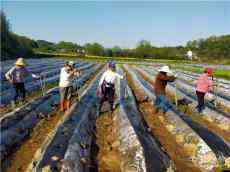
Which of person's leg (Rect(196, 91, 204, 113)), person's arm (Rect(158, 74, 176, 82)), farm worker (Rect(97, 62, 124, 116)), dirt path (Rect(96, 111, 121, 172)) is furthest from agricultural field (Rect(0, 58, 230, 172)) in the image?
person's arm (Rect(158, 74, 176, 82))

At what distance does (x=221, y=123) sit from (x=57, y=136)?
5.44m

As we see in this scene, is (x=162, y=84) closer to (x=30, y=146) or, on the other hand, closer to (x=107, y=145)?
(x=107, y=145)

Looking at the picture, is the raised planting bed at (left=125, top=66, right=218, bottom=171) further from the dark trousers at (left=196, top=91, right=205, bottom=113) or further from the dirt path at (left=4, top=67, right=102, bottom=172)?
the dirt path at (left=4, top=67, right=102, bottom=172)

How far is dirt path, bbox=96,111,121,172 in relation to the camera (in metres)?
6.76

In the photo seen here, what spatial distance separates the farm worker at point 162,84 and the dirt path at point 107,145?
5.07ft

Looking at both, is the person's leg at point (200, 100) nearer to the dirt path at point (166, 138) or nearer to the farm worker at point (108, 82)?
the dirt path at point (166, 138)

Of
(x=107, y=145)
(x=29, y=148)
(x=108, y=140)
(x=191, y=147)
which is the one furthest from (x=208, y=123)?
(x=29, y=148)

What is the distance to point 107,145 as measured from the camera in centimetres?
813

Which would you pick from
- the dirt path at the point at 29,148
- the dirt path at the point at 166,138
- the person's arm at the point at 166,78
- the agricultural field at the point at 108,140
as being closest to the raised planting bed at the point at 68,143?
the agricultural field at the point at 108,140

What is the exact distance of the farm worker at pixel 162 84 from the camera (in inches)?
429

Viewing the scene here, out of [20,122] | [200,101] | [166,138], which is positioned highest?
[200,101]

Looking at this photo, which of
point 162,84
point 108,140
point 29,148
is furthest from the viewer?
point 162,84

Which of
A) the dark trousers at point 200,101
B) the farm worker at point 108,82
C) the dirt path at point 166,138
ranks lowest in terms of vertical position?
the dirt path at point 166,138

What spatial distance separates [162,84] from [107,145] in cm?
375
